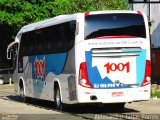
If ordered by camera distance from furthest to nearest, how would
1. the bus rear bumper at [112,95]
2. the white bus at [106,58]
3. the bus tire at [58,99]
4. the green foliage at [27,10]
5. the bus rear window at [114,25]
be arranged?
the green foliage at [27,10], the bus tire at [58,99], the bus rear window at [114,25], the white bus at [106,58], the bus rear bumper at [112,95]

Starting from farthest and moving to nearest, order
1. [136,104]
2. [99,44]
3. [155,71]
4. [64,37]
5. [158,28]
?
[158,28]
[155,71]
[136,104]
[64,37]
[99,44]

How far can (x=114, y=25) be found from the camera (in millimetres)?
19938

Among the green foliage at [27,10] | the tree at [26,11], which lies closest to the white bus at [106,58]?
the tree at [26,11]

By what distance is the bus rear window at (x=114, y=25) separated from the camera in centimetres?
1981

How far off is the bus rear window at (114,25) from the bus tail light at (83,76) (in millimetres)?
930

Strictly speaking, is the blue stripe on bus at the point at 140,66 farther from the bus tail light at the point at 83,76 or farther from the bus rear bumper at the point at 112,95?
the bus tail light at the point at 83,76

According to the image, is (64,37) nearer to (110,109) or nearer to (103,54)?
(103,54)

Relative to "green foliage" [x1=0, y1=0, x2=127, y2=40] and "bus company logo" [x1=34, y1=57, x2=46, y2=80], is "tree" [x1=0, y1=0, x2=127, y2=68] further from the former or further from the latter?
"bus company logo" [x1=34, y1=57, x2=46, y2=80]

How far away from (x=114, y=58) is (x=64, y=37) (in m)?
2.21

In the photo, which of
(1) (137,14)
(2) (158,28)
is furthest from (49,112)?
(2) (158,28)

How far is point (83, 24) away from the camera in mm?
19734

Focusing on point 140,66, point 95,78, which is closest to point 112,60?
Answer: point 95,78

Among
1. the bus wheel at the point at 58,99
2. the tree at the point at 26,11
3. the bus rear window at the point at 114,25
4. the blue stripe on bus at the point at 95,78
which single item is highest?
the tree at the point at 26,11

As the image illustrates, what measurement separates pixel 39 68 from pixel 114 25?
5.39 meters
